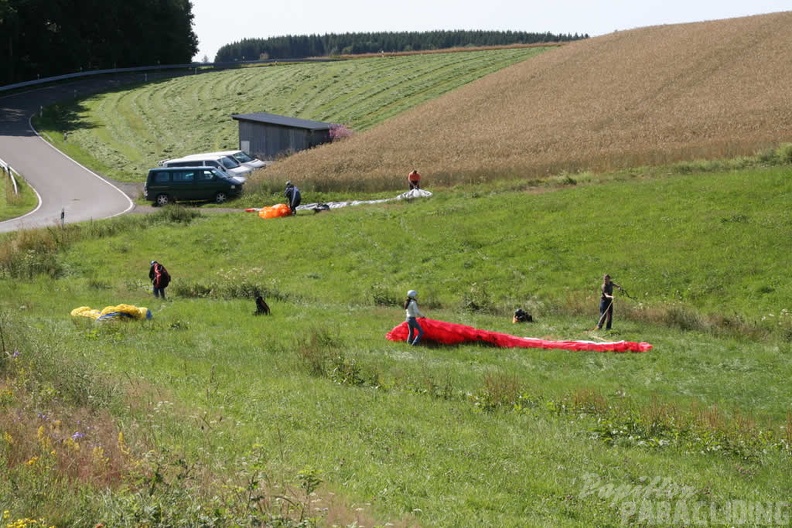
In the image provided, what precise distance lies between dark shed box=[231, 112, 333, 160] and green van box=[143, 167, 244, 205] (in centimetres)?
1027

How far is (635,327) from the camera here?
23141 mm

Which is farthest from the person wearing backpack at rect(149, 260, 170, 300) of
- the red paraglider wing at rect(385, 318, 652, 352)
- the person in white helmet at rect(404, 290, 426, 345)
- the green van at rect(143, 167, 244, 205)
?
the green van at rect(143, 167, 244, 205)

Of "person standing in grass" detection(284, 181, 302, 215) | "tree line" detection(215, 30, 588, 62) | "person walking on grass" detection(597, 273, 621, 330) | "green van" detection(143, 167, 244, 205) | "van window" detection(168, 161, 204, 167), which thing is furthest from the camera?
"tree line" detection(215, 30, 588, 62)

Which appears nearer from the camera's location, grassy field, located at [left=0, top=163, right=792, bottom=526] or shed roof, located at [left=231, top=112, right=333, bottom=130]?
grassy field, located at [left=0, top=163, right=792, bottom=526]

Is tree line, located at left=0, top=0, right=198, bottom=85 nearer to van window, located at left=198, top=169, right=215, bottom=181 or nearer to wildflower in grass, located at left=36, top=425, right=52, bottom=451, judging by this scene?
van window, located at left=198, top=169, right=215, bottom=181

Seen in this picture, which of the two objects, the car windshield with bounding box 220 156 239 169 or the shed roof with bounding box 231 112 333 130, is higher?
the shed roof with bounding box 231 112 333 130

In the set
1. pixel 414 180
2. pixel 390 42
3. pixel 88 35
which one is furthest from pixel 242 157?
pixel 390 42

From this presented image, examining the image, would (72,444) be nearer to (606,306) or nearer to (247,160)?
(606,306)

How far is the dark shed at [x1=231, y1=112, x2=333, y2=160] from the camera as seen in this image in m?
54.8

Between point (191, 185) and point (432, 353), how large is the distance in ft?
89.5

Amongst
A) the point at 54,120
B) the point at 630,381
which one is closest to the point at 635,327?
the point at 630,381

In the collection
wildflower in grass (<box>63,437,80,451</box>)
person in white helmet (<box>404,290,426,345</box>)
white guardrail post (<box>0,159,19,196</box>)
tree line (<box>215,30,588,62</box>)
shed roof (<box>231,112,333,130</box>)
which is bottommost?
person in white helmet (<box>404,290,426,345</box>)

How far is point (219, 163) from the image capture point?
47.8 metres

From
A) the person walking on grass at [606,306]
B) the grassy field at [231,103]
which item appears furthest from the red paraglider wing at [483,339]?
the grassy field at [231,103]
